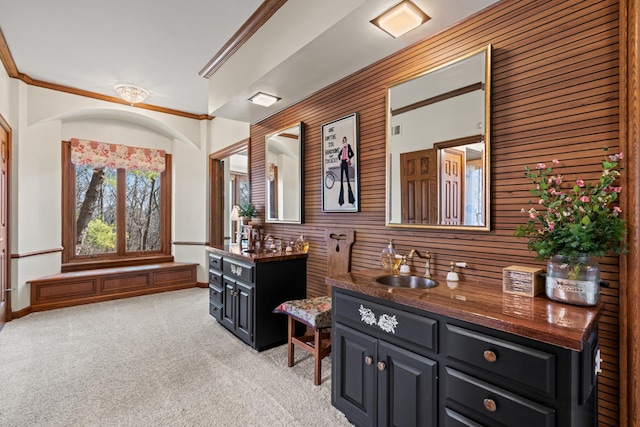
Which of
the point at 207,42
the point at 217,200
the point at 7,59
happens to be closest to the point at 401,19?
the point at 207,42

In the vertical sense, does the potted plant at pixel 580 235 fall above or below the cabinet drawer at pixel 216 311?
above

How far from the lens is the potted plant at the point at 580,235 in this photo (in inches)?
50.1

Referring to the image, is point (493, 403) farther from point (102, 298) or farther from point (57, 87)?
point (57, 87)

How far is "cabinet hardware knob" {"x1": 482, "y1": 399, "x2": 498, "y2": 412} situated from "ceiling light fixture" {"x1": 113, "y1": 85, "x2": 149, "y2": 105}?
16.3 ft

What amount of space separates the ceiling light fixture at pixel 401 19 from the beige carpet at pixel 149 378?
2.47m

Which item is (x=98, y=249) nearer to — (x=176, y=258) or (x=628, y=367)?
(x=176, y=258)

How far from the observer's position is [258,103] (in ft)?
10.8

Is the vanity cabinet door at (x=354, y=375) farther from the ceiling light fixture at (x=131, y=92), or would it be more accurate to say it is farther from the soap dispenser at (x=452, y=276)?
the ceiling light fixture at (x=131, y=92)

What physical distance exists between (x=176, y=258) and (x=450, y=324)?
17.5ft

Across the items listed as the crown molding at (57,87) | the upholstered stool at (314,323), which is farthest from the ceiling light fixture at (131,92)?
the upholstered stool at (314,323)

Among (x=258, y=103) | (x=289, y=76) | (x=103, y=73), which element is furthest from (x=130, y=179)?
(x=289, y=76)

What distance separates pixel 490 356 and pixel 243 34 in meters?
3.19

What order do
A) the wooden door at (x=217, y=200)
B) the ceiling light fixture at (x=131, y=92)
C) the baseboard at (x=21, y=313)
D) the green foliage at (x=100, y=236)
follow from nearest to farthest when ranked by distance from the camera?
the baseboard at (x=21, y=313)
the ceiling light fixture at (x=131, y=92)
the green foliage at (x=100, y=236)
the wooden door at (x=217, y=200)

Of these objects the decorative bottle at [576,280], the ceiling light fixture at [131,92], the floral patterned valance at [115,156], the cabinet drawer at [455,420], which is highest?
the ceiling light fixture at [131,92]
